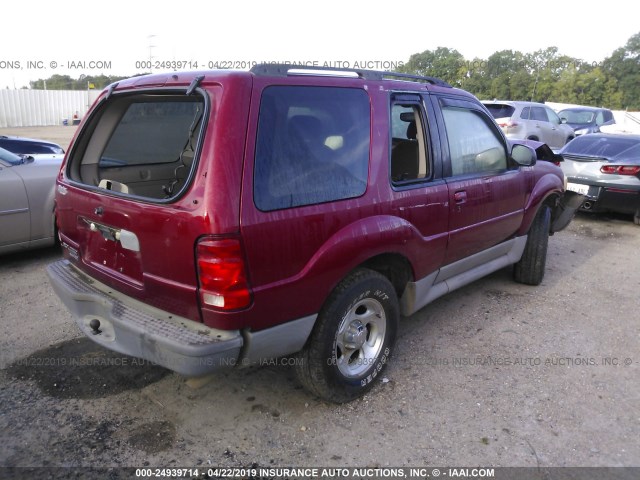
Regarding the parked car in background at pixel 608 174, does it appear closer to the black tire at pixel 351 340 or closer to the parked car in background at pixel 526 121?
the parked car in background at pixel 526 121

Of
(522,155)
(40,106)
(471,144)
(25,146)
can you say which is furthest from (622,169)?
(40,106)

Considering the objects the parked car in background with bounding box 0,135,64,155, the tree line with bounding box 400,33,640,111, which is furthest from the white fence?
the tree line with bounding box 400,33,640,111

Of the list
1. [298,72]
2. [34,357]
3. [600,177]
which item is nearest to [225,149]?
[298,72]

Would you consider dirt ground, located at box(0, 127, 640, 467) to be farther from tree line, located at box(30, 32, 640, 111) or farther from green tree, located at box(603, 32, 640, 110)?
green tree, located at box(603, 32, 640, 110)

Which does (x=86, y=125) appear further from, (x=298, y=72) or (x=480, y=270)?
(x=480, y=270)

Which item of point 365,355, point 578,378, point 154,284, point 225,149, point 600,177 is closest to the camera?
point 225,149

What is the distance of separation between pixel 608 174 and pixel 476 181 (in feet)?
Answer: 16.6

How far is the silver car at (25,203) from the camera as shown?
189 inches

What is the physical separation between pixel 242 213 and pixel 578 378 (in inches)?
102

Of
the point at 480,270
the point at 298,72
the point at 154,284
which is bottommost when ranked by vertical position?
the point at 480,270

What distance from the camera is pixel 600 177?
754cm

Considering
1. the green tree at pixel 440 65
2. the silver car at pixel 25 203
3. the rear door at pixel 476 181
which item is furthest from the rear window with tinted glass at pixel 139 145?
the green tree at pixel 440 65

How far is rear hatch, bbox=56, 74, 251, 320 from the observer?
7.22 ft

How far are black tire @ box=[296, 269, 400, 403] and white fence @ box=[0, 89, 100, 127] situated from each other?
29977mm
